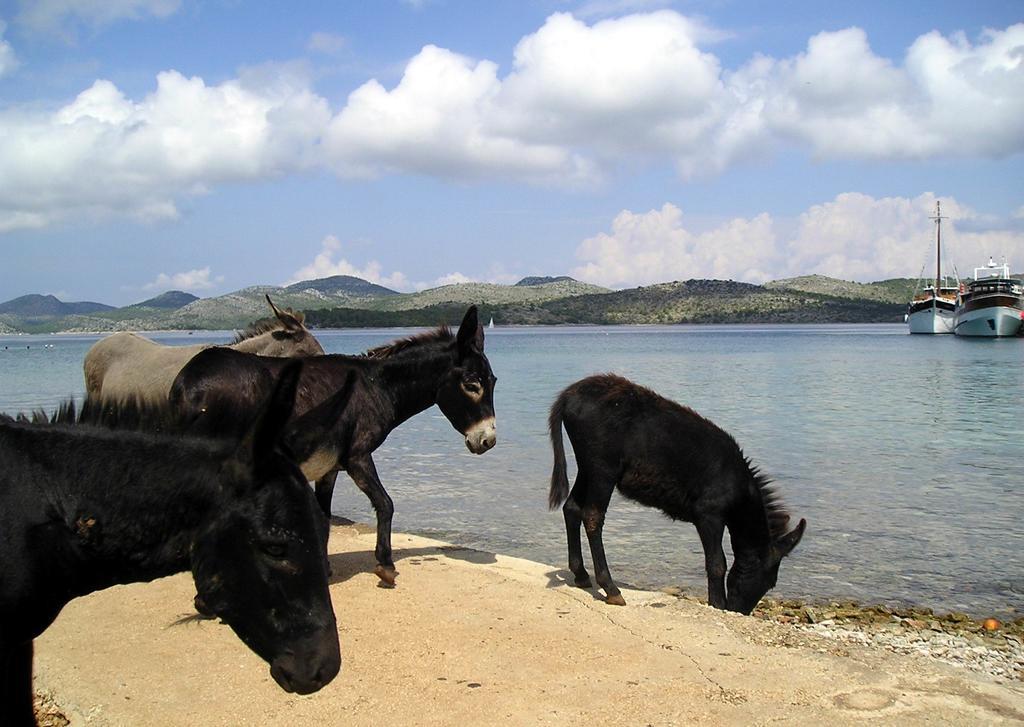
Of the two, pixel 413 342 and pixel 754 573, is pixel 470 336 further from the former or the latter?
pixel 754 573

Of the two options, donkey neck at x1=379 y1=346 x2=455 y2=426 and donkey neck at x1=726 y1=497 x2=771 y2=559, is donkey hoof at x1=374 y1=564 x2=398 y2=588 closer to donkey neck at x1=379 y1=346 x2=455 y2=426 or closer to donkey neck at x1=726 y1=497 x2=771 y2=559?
donkey neck at x1=379 y1=346 x2=455 y2=426

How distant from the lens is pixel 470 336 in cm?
920

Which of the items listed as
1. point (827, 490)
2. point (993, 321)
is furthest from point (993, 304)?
point (827, 490)

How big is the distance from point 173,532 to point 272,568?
451mm

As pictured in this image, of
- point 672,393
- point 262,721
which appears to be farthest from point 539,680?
point 672,393

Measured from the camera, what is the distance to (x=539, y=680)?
229 inches

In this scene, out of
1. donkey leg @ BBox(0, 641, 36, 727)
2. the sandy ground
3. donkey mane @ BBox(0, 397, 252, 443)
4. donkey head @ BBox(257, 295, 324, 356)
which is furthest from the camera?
→ donkey head @ BBox(257, 295, 324, 356)

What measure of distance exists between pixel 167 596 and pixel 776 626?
5481mm

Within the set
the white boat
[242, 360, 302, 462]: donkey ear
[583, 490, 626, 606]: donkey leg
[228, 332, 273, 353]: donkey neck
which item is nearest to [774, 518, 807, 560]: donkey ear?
[583, 490, 626, 606]: donkey leg

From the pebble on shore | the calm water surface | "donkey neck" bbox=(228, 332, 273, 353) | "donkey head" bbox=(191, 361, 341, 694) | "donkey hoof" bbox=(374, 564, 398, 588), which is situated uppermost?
"donkey neck" bbox=(228, 332, 273, 353)

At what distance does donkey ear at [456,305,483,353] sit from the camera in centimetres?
896

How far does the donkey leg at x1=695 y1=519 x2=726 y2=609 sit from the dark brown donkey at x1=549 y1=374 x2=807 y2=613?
0.01m

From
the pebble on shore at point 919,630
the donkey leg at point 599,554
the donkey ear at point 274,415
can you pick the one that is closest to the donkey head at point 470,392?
the donkey leg at point 599,554

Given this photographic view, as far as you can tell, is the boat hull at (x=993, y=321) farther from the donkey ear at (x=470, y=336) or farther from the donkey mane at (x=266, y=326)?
the donkey ear at (x=470, y=336)
